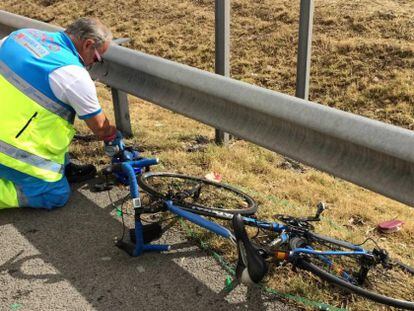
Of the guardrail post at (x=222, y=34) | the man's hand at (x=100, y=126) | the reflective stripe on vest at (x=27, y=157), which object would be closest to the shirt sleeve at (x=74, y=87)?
the man's hand at (x=100, y=126)

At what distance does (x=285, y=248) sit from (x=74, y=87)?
1.87 m

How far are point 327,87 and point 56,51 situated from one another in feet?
14.5

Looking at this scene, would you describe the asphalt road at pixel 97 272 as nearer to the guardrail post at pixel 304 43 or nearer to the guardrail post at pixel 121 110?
the guardrail post at pixel 121 110

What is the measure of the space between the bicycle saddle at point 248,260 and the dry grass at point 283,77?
326mm

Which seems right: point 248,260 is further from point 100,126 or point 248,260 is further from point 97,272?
point 100,126

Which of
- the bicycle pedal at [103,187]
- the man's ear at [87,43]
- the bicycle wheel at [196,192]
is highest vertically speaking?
the man's ear at [87,43]

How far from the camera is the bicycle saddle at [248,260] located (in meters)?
2.82

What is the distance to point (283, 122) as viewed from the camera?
11.6ft

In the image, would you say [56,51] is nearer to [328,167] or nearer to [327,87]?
[328,167]

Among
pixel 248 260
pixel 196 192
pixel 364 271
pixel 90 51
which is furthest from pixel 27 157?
pixel 364 271

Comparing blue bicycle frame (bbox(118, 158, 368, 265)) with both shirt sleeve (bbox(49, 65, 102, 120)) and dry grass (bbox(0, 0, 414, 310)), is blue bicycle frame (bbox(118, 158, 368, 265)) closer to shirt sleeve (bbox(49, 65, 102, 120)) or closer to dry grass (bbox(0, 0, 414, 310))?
dry grass (bbox(0, 0, 414, 310))

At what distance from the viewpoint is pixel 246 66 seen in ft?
28.2

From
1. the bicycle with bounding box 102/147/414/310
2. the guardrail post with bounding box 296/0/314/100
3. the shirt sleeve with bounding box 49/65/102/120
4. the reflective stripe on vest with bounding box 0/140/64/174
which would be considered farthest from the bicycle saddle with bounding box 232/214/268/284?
the guardrail post with bounding box 296/0/314/100

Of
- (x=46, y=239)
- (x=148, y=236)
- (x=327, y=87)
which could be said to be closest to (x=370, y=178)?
(x=148, y=236)
